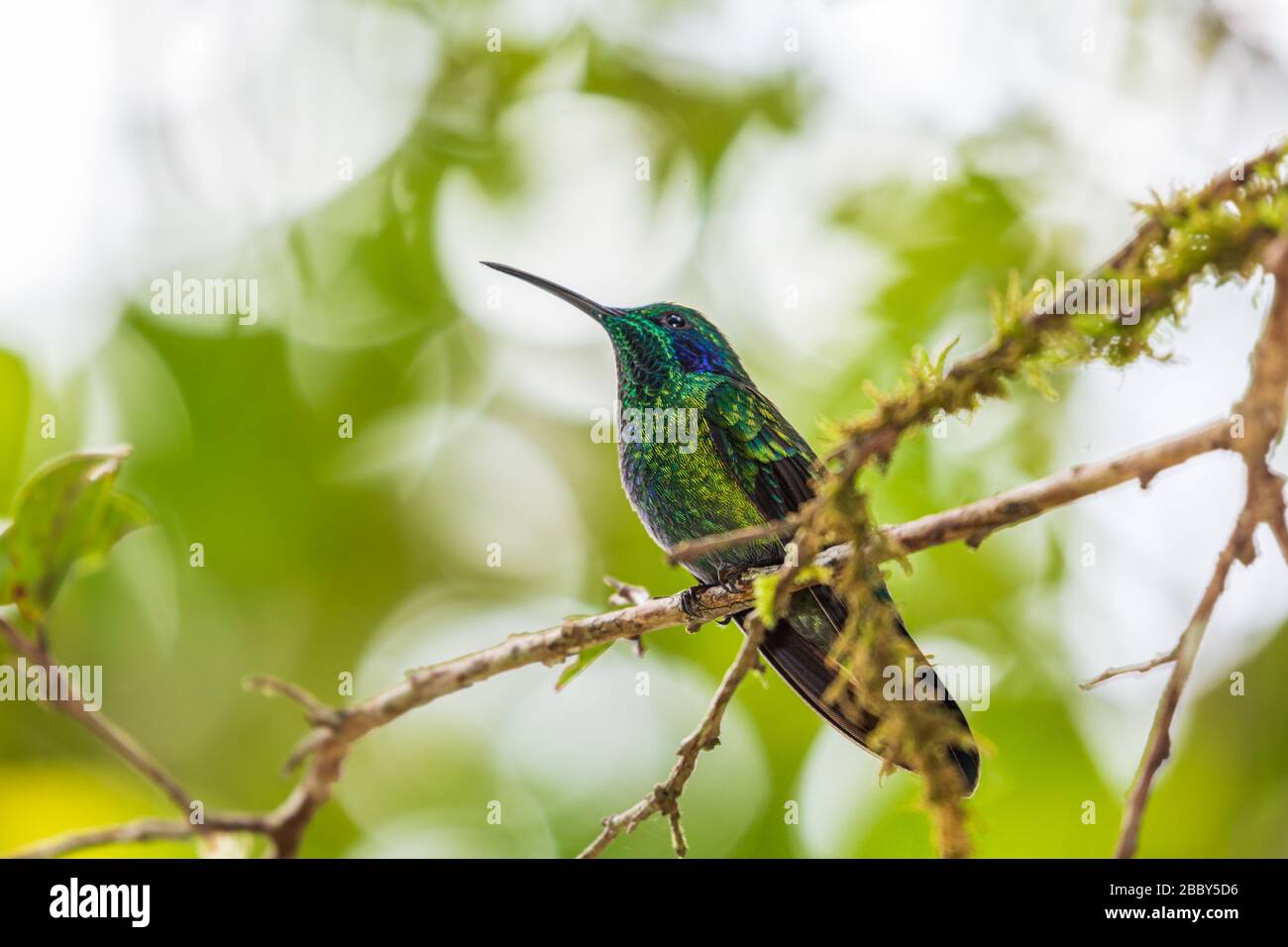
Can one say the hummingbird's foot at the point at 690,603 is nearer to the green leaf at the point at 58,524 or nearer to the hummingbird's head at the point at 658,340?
the green leaf at the point at 58,524

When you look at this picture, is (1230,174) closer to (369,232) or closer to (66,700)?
(66,700)

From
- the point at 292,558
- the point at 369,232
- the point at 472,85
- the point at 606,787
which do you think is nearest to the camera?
the point at 606,787

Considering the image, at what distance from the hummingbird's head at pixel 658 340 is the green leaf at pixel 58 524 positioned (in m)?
2.44

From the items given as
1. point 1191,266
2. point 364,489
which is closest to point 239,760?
point 364,489

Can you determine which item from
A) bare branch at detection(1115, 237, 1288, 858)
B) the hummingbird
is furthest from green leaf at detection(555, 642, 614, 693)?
bare branch at detection(1115, 237, 1288, 858)

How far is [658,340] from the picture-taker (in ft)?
16.2

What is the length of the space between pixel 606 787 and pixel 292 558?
261 centimetres

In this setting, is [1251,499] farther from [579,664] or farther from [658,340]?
[658,340]

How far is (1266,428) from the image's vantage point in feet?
5.54

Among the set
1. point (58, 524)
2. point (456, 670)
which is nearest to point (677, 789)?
point (456, 670)

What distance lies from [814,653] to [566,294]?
2058 millimetres

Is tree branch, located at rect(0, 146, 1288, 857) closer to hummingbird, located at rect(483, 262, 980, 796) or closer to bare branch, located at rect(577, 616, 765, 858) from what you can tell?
bare branch, located at rect(577, 616, 765, 858)

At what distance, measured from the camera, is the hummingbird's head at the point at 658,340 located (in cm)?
480

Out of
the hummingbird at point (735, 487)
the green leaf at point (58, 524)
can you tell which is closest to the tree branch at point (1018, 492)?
the green leaf at point (58, 524)
